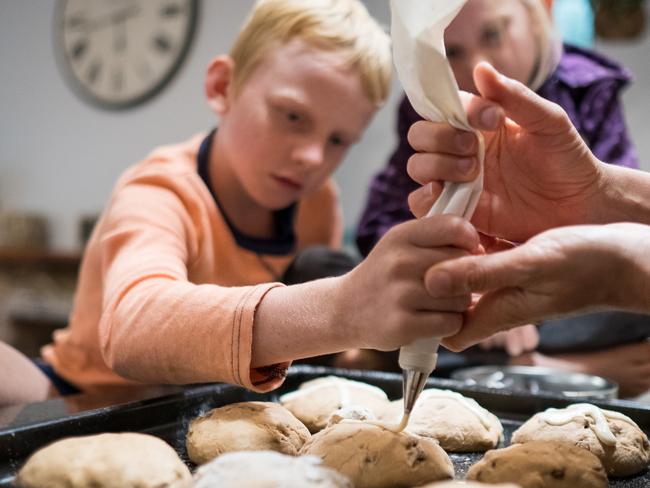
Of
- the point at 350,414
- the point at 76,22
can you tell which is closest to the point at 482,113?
the point at 350,414

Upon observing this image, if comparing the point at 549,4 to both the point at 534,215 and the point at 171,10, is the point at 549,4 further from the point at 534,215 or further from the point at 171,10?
the point at 171,10

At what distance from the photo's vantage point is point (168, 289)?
82 centimetres

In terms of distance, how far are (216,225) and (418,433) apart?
64cm

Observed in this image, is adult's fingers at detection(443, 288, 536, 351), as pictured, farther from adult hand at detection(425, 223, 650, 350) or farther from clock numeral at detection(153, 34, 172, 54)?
clock numeral at detection(153, 34, 172, 54)

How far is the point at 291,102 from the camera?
1.21m

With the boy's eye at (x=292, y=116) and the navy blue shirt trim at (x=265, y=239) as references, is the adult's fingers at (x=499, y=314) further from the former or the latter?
the navy blue shirt trim at (x=265, y=239)

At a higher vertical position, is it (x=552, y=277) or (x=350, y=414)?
(x=552, y=277)

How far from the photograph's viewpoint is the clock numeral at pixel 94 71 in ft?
10.5

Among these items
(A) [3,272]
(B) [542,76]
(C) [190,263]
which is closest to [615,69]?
(B) [542,76]

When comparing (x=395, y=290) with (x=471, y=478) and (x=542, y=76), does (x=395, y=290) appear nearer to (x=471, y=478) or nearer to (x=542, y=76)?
(x=471, y=478)

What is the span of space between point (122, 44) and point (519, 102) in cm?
277

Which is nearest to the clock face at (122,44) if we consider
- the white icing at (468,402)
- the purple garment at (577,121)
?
the purple garment at (577,121)

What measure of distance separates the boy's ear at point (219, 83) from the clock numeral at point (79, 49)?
82.3 inches

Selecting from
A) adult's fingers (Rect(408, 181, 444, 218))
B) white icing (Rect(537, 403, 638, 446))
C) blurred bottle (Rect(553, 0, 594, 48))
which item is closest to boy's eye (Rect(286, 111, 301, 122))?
adult's fingers (Rect(408, 181, 444, 218))
